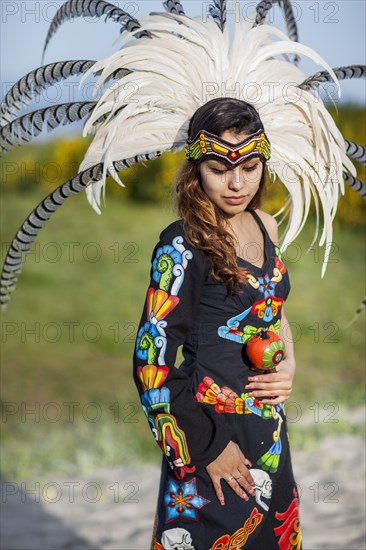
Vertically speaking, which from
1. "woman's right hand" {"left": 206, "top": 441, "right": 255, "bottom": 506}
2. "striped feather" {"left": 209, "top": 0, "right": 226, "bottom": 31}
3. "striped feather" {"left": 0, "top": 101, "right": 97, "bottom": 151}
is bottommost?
"woman's right hand" {"left": 206, "top": 441, "right": 255, "bottom": 506}

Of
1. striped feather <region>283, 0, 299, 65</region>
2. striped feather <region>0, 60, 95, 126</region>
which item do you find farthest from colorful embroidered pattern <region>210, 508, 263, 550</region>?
striped feather <region>283, 0, 299, 65</region>

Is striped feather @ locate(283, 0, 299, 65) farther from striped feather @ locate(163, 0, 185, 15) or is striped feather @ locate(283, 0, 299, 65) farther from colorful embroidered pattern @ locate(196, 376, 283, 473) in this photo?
colorful embroidered pattern @ locate(196, 376, 283, 473)

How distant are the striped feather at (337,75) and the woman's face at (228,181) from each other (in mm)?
405

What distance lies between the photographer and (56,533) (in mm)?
4418

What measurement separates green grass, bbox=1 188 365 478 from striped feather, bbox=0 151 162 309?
9.74 feet

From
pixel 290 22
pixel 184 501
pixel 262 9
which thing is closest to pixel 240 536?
pixel 184 501

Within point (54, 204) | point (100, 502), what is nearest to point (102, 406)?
point (100, 502)

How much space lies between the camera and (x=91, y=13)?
2721mm

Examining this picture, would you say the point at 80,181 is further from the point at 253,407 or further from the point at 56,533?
the point at 56,533

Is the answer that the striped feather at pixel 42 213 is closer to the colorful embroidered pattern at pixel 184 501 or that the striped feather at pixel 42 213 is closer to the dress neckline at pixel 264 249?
the dress neckline at pixel 264 249

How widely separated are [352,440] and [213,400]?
11.7 feet

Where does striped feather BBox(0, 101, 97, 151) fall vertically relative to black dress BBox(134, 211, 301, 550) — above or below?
above

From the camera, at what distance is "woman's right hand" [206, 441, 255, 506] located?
86.1 inches

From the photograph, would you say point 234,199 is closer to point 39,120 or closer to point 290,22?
point 39,120
